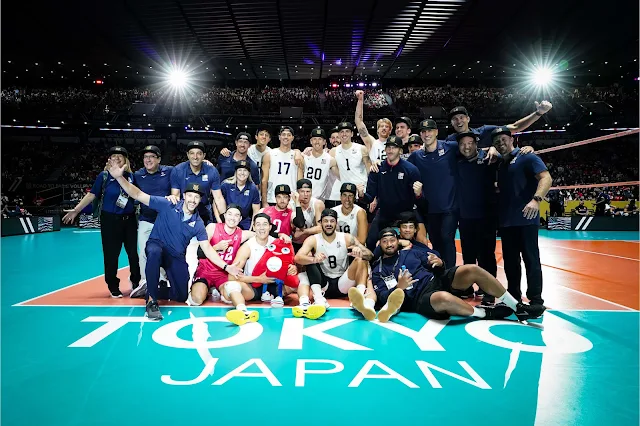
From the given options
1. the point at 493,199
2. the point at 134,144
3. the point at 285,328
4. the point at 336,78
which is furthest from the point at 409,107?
the point at 285,328

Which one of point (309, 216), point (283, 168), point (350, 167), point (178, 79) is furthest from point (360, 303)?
point (178, 79)

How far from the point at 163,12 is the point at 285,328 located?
16642 mm

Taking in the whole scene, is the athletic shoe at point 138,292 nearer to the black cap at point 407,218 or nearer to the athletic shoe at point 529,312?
the black cap at point 407,218

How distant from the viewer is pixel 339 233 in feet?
17.9

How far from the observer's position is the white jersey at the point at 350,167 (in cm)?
676

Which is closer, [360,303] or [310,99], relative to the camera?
[360,303]

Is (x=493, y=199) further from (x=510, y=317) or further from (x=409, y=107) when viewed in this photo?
(x=409, y=107)

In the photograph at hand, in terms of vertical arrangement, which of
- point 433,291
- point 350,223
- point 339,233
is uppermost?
point 350,223

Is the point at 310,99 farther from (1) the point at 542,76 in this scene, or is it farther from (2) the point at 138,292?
(2) the point at 138,292

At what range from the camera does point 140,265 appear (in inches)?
233

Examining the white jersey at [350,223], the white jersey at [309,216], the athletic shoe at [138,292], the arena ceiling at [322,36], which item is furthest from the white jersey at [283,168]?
the arena ceiling at [322,36]

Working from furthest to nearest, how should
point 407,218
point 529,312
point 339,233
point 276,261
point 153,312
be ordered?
point 339,233, point 276,261, point 407,218, point 153,312, point 529,312

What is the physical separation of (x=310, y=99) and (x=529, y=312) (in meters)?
28.1

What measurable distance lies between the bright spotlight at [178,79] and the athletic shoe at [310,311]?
84.1 feet
